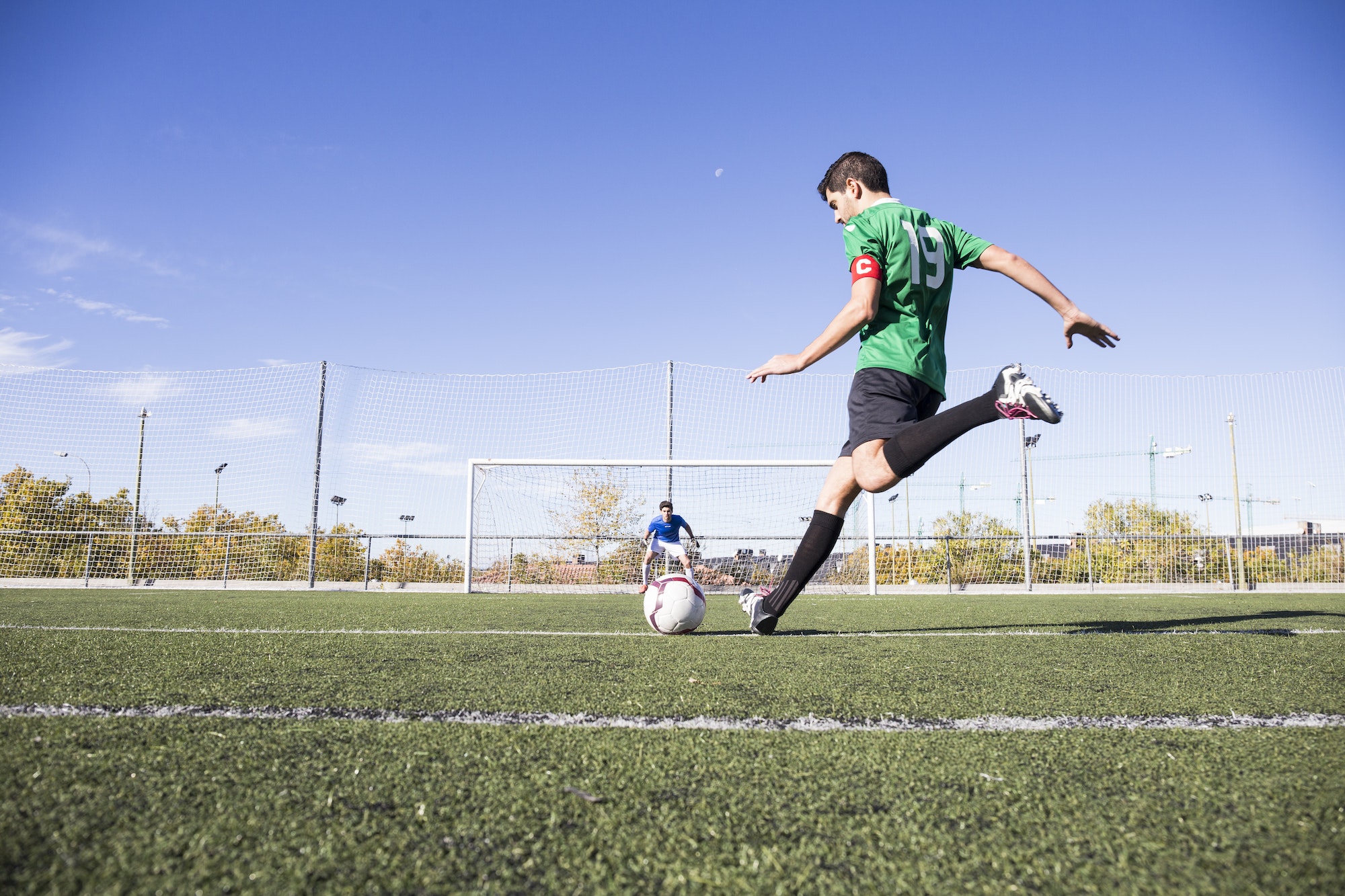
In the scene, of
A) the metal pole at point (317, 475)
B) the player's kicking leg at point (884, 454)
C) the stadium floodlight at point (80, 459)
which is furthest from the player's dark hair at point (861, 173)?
the stadium floodlight at point (80, 459)

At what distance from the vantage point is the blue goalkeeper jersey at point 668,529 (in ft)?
42.2

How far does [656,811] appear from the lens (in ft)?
4.39

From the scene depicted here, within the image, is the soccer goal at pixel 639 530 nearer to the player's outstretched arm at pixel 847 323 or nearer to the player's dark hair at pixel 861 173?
the player's dark hair at pixel 861 173

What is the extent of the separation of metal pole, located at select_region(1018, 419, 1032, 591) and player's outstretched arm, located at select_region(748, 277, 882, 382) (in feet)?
40.6

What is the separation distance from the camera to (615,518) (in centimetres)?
1588

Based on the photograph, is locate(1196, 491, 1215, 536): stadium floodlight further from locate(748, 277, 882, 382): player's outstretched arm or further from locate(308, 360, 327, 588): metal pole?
locate(308, 360, 327, 588): metal pole

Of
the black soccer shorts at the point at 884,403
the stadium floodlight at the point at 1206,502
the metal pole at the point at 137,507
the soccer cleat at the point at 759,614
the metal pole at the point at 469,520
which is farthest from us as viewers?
the stadium floodlight at the point at 1206,502

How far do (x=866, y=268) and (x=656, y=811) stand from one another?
2947 millimetres

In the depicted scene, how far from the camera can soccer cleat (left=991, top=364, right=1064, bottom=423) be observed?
3143 millimetres

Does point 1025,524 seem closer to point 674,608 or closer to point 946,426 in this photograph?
point 674,608

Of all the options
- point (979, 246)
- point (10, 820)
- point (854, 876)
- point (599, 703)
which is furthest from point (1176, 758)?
point (979, 246)

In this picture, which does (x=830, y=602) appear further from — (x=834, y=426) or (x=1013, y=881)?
(x=1013, y=881)

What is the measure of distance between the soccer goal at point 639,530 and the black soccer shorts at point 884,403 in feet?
31.1

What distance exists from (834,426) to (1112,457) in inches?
218
